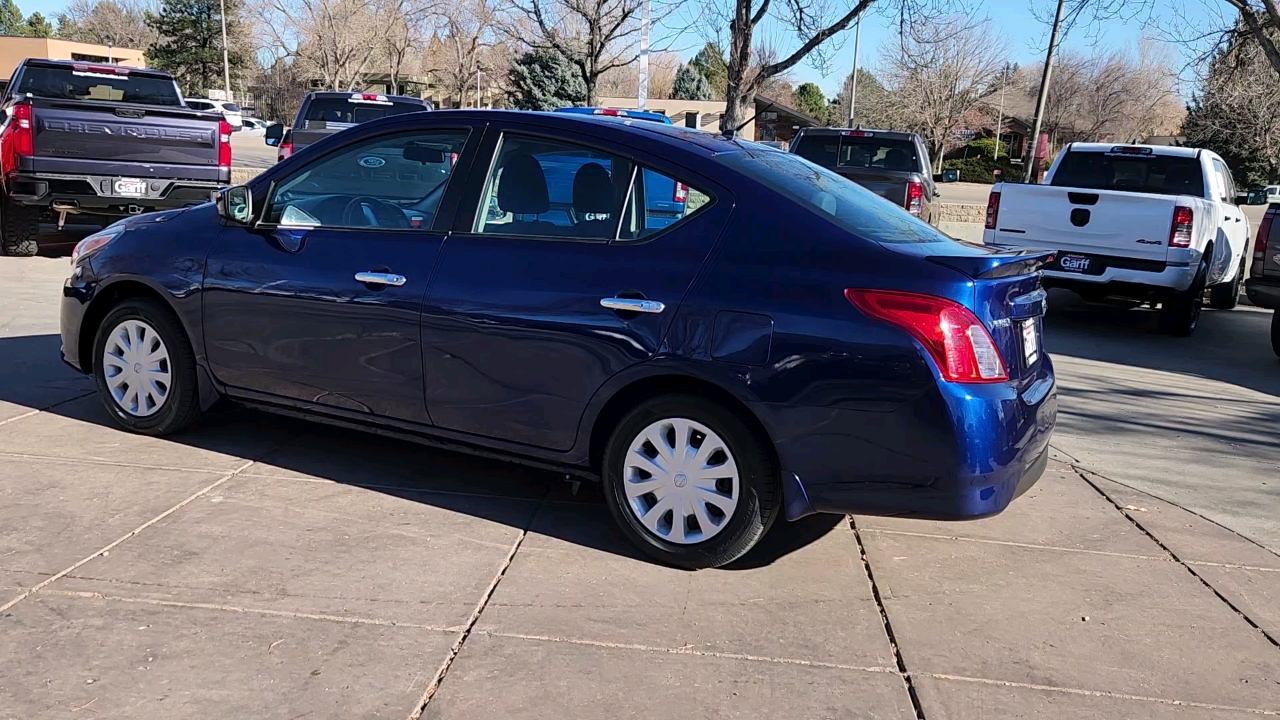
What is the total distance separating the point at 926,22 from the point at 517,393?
15.5m

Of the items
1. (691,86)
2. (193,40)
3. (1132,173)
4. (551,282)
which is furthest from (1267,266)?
(691,86)

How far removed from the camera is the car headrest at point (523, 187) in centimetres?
452

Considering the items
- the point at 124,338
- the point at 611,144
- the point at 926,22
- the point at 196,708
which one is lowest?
the point at 196,708

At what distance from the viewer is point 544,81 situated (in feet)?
139

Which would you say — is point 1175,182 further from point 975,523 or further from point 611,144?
point 611,144

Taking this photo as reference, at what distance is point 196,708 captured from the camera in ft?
10.1

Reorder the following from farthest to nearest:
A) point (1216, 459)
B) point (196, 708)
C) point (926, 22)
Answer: point (926, 22), point (1216, 459), point (196, 708)

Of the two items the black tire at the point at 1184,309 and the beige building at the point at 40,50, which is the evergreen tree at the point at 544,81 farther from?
the black tire at the point at 1184,309

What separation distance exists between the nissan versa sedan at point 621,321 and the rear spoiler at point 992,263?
0.01m

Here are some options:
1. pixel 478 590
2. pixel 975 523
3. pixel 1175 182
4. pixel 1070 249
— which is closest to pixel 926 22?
pixel 1175 182

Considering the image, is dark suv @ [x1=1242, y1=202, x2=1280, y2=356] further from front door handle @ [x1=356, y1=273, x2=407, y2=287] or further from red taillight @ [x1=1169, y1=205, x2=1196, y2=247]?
front door handle @ [x1=356, y1=273, x2=407, y2=287]

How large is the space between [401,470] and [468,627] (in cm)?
170

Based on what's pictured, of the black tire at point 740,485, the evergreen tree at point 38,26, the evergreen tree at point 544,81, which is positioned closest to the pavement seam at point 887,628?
the black tire at point 740,485

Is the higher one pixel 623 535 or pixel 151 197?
pixel 151 197
